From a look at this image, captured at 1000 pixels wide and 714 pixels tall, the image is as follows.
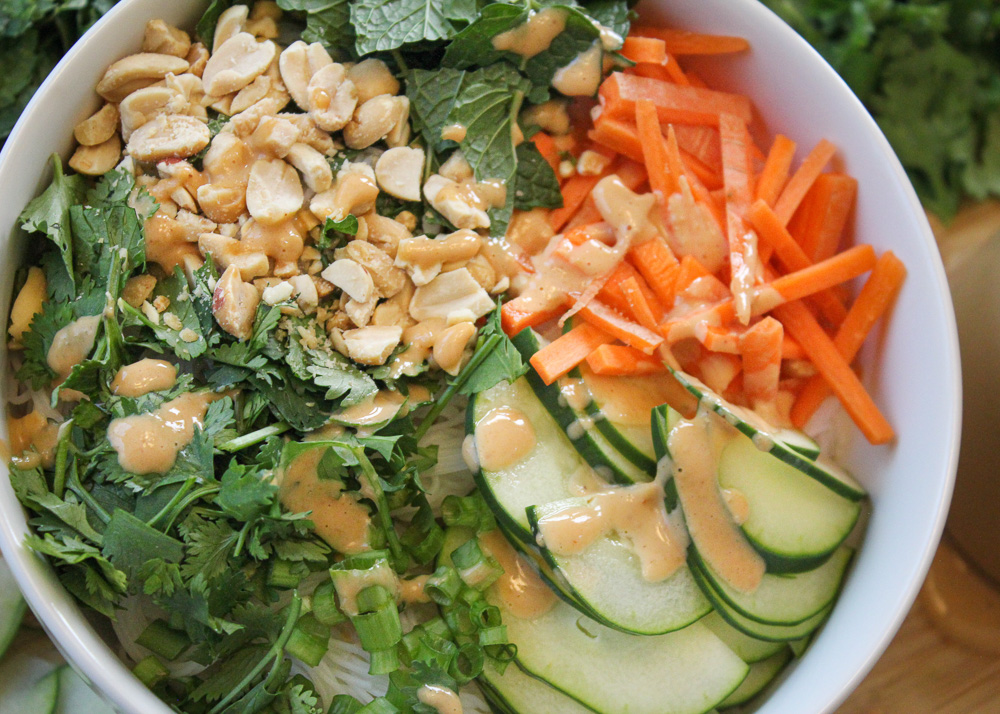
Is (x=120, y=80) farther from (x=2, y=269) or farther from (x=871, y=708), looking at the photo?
(x=871, y=708)

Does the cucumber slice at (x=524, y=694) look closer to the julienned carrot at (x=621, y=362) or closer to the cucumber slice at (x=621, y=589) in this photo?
the cucumber slice at (x=621, y=589)

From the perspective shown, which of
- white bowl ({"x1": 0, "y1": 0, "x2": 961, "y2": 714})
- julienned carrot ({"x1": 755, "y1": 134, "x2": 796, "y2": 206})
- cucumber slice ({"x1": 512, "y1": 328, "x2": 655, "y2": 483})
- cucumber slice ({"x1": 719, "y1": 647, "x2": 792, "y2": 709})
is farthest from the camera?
julienned carrot ({"x1": 755, "y1": 134, "x2": 796, "y2": 206})

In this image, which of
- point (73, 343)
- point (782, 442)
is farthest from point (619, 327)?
point (73, 343)

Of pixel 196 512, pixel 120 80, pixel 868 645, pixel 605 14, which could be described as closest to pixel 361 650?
pixel 196 512

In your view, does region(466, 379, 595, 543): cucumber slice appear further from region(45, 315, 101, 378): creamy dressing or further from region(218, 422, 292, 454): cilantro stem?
region(45, 315, 101, 378): creamy dressing

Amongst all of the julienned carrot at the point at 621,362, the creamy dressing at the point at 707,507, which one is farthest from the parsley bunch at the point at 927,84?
the creamy dressing at the point at 707,507

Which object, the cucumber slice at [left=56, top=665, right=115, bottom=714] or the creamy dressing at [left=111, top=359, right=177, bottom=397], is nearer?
the creamy dressing at [left=111, top=359, right=177, bottom=397]

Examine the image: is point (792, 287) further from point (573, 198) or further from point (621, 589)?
point (621, 589)

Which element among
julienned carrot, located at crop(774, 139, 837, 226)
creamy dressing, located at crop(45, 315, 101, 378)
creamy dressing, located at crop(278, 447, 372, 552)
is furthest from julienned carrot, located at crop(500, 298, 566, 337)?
creamy dressing, located at crop(45, 315, 101, 378)
